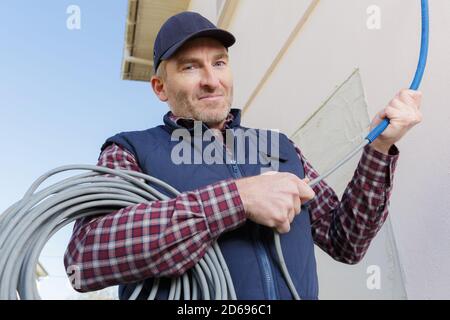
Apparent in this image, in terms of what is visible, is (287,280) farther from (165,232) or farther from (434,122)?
(434,122)

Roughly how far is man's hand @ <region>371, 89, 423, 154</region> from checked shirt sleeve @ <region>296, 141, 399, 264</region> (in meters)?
0.06

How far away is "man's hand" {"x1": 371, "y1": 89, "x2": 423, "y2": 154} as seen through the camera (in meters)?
0.91

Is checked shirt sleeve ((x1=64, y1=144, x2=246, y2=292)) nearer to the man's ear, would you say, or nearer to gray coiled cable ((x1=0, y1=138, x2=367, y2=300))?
gray coiled cable ((x1=0, y1=138, x2=367, y2=300))

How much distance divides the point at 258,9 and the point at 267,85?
55cm

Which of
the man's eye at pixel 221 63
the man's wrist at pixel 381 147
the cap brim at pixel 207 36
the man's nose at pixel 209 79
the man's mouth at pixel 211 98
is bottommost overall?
the man's wrist at pixel 381 147

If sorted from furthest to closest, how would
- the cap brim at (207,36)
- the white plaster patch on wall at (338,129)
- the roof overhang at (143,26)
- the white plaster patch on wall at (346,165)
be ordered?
the roof overhang at (143,26) < the white plaster patch on wall at (338,129) < the white plaster patch on wall at (346,165) < the cap brim at (207,36)

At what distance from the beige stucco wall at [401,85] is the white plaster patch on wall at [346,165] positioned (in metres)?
0.02

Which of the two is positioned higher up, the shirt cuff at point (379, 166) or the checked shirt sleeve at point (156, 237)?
the shirt cuff at point (379, 166)

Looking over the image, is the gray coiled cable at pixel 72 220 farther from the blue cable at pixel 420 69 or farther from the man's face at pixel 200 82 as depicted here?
the blue cable at pixel 420 69

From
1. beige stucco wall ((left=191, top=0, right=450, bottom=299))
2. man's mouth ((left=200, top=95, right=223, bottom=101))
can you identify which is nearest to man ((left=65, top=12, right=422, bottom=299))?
man's mouth ((left=200, top=95, right=223, bottom=101))

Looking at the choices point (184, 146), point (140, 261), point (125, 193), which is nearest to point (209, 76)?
point (184, 146)

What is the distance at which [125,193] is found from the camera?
2.95ft

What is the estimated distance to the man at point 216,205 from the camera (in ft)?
2.63

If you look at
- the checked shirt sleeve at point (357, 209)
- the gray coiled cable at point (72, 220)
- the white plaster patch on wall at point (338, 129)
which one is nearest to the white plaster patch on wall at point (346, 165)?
the white plaster patch on wall at point (338, 129)
